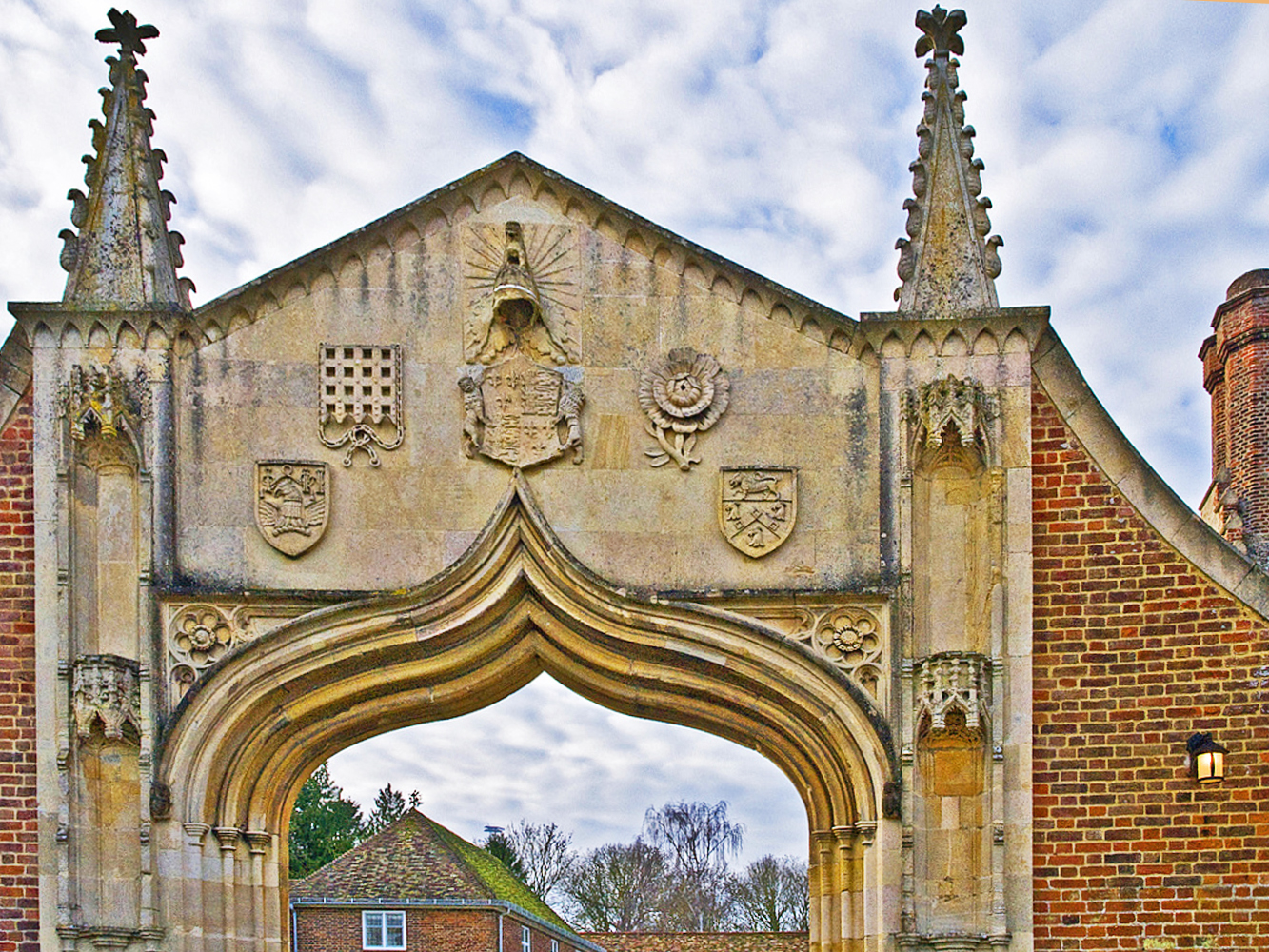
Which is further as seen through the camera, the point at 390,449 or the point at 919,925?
the point at 390,449

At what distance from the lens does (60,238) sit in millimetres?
9844

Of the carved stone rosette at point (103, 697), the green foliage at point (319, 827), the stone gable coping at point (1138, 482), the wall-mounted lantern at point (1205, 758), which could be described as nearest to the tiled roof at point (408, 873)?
the green foliage at point (319, 827)

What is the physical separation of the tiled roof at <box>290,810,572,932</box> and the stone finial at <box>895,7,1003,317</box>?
20.9 meters

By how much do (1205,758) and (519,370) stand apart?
4747 millimetres

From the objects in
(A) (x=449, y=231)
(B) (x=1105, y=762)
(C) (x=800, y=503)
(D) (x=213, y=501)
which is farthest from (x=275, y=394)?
(B) (x=1105, y=762)

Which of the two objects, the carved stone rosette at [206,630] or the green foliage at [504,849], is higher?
the carved stone rosette at [206,630]

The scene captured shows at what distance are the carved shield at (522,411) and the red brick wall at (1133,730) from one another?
3.03 m

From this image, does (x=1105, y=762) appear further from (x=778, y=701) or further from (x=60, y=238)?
(x=60, y=238)

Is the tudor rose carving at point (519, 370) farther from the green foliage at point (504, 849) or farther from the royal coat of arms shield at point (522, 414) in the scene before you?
the green foliage at point (504, 849)

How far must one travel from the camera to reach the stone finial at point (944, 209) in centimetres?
977

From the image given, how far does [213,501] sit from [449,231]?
228cm

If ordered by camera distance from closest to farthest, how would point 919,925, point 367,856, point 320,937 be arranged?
point 919,925 < point 320,937 < point 367,856

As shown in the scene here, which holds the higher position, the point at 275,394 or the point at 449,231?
the point at 449,231

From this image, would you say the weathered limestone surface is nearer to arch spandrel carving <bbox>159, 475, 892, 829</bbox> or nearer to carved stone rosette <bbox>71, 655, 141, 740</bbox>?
arch spandrel carving <bbox>159, 475, 892, 829</bbox>
